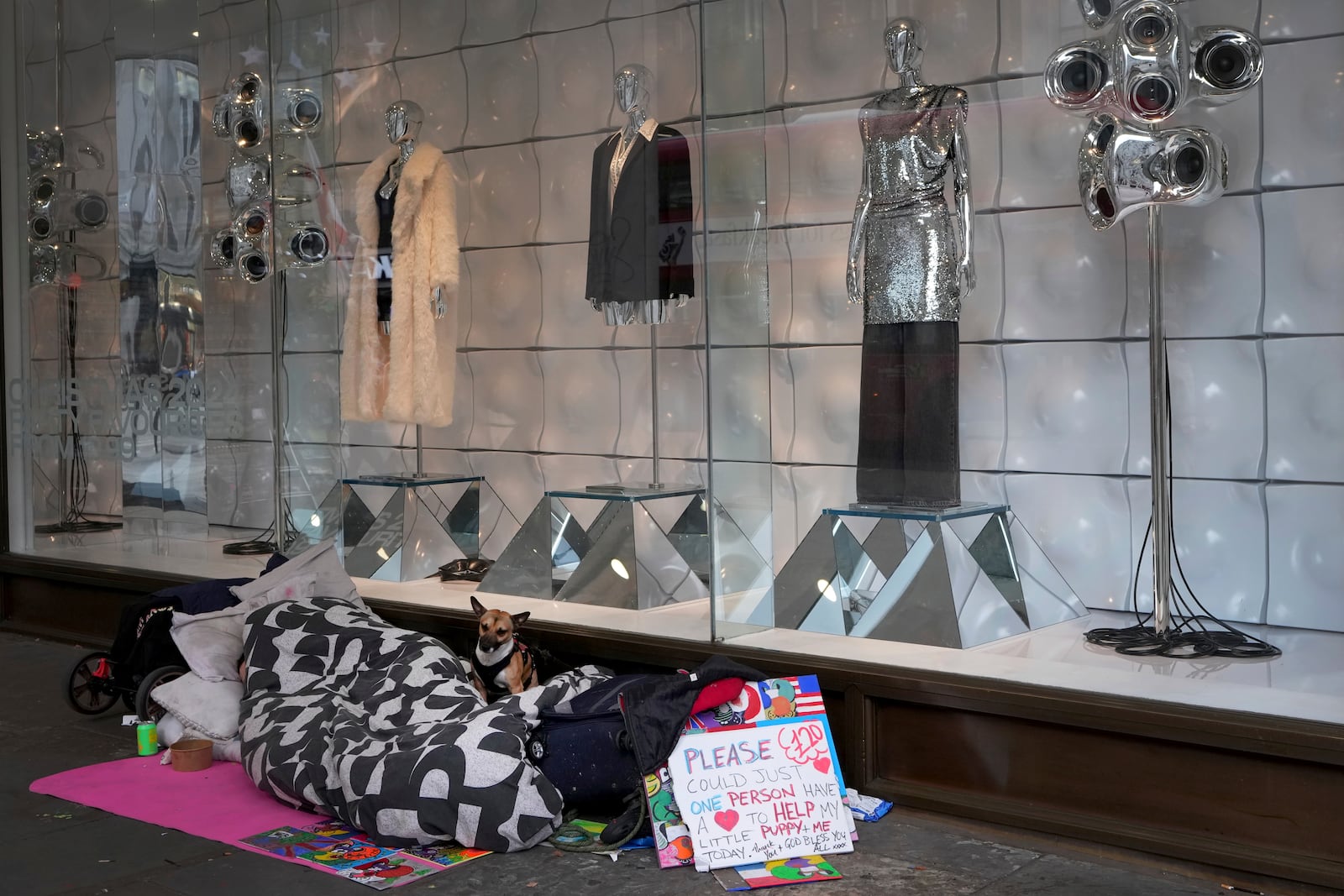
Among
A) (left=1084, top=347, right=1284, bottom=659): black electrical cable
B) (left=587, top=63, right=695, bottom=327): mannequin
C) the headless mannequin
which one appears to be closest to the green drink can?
the headless mannequin

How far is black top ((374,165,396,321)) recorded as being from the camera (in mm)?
4562

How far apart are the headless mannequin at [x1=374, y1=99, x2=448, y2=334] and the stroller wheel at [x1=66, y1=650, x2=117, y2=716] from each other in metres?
1.50

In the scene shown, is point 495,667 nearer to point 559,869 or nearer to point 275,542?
point 559,869

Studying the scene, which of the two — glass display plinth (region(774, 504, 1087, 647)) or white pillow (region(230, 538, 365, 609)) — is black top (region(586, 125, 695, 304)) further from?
white pillow (region(230, 538, 365, 609))

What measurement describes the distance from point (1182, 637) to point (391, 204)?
121 inches

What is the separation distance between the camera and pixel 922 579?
126 inches

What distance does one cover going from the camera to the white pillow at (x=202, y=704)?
3.49 metres

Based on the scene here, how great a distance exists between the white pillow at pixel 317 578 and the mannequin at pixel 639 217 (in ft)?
4.09

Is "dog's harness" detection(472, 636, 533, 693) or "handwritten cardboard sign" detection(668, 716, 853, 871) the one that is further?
"dog's harness" detection(472, 636, 533, 693)

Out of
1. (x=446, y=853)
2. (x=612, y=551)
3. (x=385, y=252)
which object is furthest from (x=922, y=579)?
(x=385, y=252)

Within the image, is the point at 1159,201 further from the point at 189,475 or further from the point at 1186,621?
the point at 189,475

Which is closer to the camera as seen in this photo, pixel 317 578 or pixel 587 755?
pixel 587 755

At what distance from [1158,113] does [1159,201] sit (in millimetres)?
200

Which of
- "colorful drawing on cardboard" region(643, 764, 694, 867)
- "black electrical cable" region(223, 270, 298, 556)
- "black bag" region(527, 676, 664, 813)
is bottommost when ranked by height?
"colorful drawing on cardboard" region(643, 764, 694, 867)
